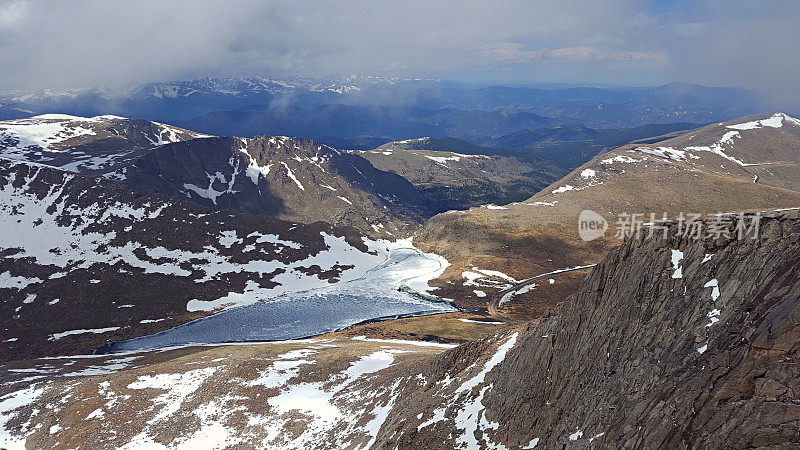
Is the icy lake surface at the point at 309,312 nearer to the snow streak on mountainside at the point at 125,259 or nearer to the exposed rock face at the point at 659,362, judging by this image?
the snow streak on mountainside at the point at 125,259

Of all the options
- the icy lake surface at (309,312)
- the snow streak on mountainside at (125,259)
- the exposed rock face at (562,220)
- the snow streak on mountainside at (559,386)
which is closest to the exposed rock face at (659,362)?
the snow streak on mountainside at (559,386)

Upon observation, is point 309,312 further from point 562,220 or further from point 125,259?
point 562,220

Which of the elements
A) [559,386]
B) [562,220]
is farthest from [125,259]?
[562,220]

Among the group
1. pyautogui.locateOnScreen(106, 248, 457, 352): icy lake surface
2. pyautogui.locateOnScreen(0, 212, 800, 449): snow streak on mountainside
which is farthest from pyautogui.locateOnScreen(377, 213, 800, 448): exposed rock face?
pyautogui.locateOnScreen(106, 248, 457, 352): icy lake surface

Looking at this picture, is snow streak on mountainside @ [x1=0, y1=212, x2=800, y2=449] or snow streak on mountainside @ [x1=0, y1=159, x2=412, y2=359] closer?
snow streak on mountainside @ [x1=0, y1=212, x2=800, y2=449]

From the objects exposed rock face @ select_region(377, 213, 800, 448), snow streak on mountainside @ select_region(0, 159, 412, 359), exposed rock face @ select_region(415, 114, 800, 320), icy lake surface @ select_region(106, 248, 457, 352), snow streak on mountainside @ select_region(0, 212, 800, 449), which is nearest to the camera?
exposed rock face @ select_region(377, 213, 800, 448)

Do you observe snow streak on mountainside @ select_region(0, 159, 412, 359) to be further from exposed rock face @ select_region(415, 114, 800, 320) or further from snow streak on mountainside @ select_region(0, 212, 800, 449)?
snow streak on mountainside @ select_region(0, 212, 800, 449)
